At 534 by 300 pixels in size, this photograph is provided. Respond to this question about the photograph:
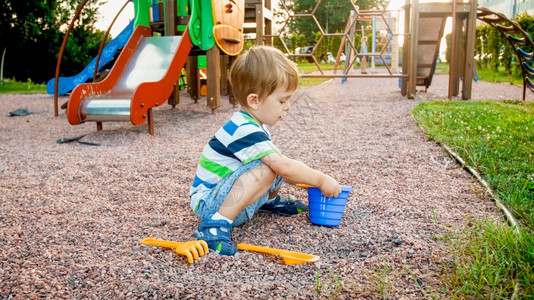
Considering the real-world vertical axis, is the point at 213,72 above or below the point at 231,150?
above

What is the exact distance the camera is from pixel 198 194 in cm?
198

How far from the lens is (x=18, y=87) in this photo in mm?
11375

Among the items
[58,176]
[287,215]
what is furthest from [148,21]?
[287,215]

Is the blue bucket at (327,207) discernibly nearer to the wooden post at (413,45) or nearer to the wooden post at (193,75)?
the wooden post at (193,75)

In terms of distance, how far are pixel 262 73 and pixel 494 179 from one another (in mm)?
1479

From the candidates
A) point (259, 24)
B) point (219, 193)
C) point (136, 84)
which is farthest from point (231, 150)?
point (259, 24)

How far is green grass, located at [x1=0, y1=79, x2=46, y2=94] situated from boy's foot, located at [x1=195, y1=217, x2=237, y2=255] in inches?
395

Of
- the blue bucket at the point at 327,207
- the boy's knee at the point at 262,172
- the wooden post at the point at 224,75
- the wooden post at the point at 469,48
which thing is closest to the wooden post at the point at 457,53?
the wooden post at the point at 469,48

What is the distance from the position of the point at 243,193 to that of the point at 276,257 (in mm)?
311

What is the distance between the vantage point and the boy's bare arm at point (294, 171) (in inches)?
72.7

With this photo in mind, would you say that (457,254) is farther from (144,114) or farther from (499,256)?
(144,114)

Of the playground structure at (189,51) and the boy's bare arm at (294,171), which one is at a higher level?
the playground structure at (189,51)

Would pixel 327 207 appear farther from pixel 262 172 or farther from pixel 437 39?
pixel 437 39

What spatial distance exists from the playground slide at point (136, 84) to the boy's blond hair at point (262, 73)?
8.32 ft
